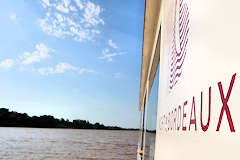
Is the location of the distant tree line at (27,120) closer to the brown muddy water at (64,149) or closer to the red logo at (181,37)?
the brown muddy water at (64,149)

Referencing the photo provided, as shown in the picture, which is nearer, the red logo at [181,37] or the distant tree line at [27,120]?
the red logo at [181,37]

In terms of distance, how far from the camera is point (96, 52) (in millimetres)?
33062

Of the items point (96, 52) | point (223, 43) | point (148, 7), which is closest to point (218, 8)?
point (223, 43)

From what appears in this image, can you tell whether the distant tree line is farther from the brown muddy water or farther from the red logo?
the red logo

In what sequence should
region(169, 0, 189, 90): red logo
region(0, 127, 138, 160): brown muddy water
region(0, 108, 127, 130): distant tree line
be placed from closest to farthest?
region(169, 0, 189, 90): red logo, region(0, 127, 138, 160): brown muddy water, region(0, 108, 127, 130): distant tree line

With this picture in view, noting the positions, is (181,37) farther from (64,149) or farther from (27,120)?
(27,120)

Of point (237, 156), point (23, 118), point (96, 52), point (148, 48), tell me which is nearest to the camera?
point (237, 156)

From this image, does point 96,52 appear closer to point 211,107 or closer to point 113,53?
point 113,53

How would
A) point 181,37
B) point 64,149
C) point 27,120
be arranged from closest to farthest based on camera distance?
point 181,37
point 64,149
point 27,120

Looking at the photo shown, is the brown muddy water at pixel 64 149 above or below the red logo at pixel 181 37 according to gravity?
below

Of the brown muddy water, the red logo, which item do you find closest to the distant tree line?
the brown muddy water

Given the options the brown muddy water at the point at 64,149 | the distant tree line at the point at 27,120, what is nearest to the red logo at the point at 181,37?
the brown muddy water at the point at 64,149

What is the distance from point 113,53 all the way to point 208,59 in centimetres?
3435

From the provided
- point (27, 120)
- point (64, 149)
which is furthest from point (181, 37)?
point (27, 120)
